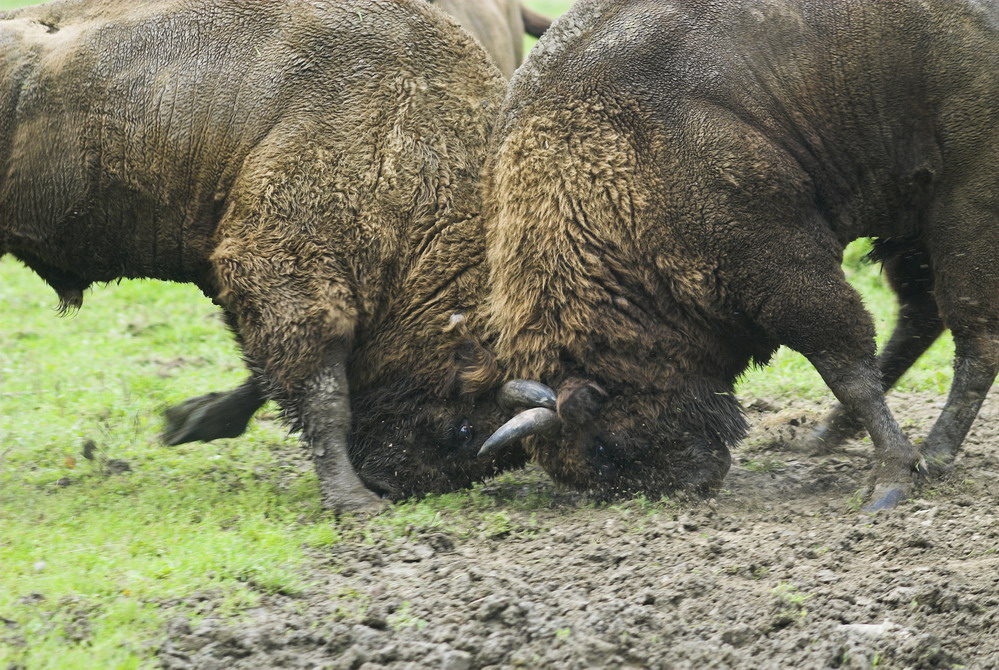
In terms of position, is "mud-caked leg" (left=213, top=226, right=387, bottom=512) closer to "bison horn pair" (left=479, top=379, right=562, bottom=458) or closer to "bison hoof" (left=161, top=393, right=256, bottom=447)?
"bison horn pair" (left=479, top=379, right=562, bottom=458)

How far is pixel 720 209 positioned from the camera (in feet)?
16.3

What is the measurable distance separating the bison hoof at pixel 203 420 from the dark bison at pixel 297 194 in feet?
2.16

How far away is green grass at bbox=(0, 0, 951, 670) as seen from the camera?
3.85m

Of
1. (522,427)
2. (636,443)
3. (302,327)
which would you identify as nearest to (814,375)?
(636,443)

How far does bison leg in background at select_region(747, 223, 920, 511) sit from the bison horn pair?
3.19 feet

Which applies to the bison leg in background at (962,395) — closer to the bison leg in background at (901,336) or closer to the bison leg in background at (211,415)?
the bison leg in background at (901,336)

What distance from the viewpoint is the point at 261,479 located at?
575 centimetres

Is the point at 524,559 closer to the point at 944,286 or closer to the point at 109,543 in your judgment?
the point at 109,543

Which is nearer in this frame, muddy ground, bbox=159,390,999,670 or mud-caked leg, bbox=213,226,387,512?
muddy ground, bbox=159,390,999,670

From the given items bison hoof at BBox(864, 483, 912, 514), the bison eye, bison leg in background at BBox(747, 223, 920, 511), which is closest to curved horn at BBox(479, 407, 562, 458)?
the bison eye

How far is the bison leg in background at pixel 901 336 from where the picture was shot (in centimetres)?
585

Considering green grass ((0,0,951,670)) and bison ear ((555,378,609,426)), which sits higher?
bison ear ((555,378,609,426))

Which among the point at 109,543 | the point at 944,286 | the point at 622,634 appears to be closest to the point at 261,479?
the point at 109,543

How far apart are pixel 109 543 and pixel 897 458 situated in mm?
3207
